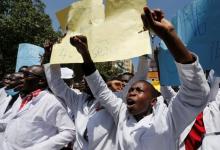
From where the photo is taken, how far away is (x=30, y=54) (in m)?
6.02

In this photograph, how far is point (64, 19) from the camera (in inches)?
156

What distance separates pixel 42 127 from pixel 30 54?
6.52 ft

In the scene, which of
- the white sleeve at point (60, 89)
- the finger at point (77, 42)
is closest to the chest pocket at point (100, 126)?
the white sleeve at point (60, 89)

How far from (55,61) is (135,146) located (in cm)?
120

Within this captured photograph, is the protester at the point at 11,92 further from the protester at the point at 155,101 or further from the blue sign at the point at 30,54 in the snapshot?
the protester at the point at 155,101

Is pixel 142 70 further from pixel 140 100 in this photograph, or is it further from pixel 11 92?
pixel 11 92

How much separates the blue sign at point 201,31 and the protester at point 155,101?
0.95 feet

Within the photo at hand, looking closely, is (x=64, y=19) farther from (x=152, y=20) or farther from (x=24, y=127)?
(x=152, y=20)

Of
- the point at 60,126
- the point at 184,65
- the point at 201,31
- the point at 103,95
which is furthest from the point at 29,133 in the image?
the point at 184,65

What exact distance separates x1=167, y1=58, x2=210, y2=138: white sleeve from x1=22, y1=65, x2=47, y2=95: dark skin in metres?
2.03

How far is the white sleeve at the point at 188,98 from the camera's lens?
250 cm

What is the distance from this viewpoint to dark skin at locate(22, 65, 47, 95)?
4512 mm

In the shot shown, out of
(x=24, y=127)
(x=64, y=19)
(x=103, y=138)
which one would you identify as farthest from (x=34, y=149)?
(x=64, y=19)

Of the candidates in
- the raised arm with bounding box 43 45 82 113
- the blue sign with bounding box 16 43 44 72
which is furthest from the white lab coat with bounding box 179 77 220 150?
the blue sign with bounding box 16 43 44 72
